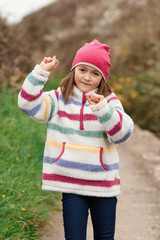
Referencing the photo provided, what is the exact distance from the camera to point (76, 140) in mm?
2252

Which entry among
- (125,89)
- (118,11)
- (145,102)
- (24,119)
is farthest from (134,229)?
(118,11)

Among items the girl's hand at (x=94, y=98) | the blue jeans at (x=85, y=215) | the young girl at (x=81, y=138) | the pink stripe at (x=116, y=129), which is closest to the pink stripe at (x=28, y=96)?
the young girl at (x=81, y=138)

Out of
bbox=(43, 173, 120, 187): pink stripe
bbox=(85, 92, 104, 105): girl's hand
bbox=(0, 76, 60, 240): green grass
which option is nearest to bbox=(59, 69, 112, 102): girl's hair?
bbox=(85, 92, 104, 105): girl's hand

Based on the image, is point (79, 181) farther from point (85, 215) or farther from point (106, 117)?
point (106, 117)

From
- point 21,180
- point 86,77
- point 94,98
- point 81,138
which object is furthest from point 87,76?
point 21,180

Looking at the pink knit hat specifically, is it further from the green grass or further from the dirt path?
the dirt path

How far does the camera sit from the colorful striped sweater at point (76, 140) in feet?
7.26

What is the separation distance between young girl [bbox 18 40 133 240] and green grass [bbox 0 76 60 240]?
51 cm

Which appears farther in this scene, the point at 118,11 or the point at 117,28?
the point at 118,11

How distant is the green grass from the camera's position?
8.83 ft

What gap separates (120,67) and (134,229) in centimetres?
744

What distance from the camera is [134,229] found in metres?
3.33

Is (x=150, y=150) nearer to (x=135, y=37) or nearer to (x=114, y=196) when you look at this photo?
(x=114, y=196)

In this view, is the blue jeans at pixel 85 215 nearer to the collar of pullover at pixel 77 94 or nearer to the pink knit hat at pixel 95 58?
the collar of pullover at pixel 77 94
